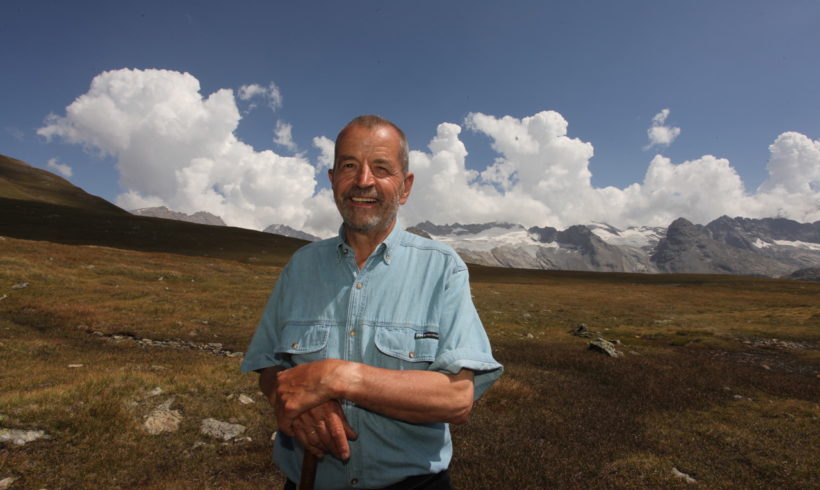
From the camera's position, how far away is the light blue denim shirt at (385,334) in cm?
277

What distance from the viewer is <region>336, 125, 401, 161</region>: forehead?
3.12 meters

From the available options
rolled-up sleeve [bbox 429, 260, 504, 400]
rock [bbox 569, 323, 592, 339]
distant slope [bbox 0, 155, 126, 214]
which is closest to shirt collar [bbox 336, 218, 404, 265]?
rolled-up sleeve [bbox 429, 260, 504, 400]

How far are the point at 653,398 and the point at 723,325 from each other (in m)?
33.6

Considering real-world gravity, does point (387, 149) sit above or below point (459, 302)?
above

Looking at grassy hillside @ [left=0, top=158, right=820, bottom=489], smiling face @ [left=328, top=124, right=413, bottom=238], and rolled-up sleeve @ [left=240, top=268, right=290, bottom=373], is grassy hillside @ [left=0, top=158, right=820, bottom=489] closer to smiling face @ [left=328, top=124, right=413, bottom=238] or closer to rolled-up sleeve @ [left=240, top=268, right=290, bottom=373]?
rolled-up sleeve @ [left=240, top=268, right=290, bottom=373]

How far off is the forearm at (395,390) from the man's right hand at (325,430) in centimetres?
24

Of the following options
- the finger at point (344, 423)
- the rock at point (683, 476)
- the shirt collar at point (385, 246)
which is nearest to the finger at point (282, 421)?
the finger at point (344, 423)

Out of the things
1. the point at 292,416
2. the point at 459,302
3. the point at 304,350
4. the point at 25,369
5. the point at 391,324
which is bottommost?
the point at 25,369

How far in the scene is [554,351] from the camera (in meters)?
22.7

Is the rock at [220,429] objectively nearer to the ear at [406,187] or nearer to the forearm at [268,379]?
the forearm at [268,379]

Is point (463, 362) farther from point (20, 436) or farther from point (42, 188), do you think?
point (42, 188)

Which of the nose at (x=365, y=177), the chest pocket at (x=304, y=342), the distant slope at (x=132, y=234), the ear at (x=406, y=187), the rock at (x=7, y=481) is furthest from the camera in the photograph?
the distant slope at (x=132, y=234)

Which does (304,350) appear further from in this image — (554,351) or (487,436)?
(554,351)

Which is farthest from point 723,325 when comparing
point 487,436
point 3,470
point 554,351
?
point 3,470
